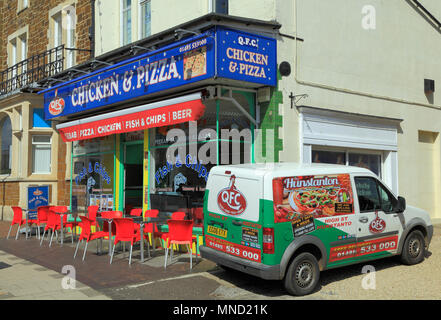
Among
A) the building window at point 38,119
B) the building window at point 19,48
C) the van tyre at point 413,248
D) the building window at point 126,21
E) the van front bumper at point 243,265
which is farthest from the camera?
the building window at point 19,48

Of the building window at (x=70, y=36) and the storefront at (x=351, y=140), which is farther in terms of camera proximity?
the building window at (x=70, y=36)

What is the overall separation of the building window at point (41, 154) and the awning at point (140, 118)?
3.08m

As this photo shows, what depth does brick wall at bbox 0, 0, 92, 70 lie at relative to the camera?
14305mm

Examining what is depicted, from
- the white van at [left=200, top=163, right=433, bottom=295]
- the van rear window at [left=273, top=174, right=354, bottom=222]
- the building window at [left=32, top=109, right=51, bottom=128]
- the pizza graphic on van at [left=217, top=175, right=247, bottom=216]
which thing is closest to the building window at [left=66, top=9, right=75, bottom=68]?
the building window at [left=32, top=109, right=51, bottom=128]

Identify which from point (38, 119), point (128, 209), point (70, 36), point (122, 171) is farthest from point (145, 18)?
point (38, 119)

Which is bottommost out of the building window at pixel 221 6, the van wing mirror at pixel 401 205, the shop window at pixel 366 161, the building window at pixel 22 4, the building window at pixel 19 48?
the van wing mirror at pixel 401 205

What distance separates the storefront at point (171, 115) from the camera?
8.78 m

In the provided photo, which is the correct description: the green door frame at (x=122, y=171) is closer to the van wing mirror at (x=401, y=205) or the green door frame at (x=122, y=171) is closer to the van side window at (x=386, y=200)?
the van side window at (x=386, y=200)

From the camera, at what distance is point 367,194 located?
7004 mm

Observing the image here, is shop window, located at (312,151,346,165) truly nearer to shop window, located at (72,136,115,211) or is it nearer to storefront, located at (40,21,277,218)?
storefront, located at (40,21,277,218)

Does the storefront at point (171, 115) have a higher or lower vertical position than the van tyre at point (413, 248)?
higher

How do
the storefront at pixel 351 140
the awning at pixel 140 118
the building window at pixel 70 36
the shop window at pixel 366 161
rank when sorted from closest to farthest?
the awning at pixel 140 118 → the storefront at pixel 351 140 → the shop window at pixel 366 161 → the building window at pixel 70 36

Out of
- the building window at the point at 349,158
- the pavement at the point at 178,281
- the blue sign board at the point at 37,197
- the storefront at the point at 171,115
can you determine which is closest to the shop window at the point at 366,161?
the building window at the point at 349,158

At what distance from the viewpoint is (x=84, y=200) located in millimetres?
13320
